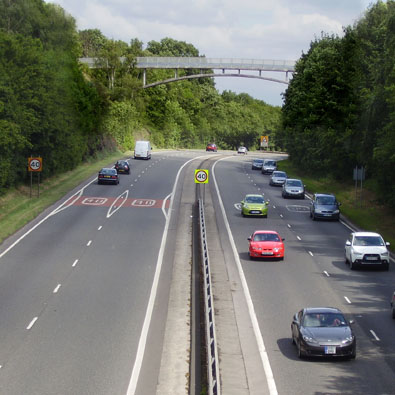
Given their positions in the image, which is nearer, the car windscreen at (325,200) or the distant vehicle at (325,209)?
the distant vehicle at (325,209)

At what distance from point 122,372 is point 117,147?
9270 centimetres

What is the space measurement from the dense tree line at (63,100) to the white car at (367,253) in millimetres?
26333

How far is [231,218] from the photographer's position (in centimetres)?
5000

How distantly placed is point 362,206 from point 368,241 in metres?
22.2

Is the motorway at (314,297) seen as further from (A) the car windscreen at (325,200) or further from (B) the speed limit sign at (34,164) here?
(B) the speed limit sign at (34,164)

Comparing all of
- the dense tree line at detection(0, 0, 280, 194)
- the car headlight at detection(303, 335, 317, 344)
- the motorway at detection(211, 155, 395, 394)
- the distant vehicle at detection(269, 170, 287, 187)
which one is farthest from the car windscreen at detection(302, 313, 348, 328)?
the distant vehicle at detection(269, 170, 287, 187)

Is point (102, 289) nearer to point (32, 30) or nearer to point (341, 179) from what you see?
point (341, 179)

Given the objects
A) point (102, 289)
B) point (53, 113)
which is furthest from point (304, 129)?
point (102, 289)

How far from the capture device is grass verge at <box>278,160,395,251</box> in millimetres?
46909

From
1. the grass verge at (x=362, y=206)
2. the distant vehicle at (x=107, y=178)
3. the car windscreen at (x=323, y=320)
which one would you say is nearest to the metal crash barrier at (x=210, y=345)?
the car windscreen at (x=323, y=320)

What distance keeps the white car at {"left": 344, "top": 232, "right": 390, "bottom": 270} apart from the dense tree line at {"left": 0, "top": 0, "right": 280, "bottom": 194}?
26333mm

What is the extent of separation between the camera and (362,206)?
56.8 meters

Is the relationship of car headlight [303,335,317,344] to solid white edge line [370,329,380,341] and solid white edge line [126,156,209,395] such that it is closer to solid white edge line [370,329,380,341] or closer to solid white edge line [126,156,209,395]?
solid white edge line [370,329,380,341]

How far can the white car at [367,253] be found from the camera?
34.0 m
